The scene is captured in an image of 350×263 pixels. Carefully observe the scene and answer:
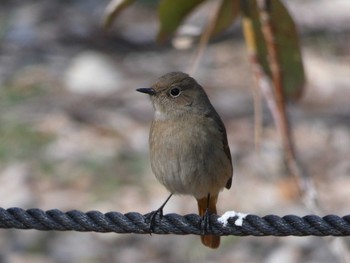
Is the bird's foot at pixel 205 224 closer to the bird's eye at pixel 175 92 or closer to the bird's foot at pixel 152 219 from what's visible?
the bird's foot at pixel 152 219

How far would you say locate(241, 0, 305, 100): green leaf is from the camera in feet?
17.5

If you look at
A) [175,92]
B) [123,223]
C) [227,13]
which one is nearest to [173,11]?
[227,13]

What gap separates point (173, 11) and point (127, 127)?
328 centimetres

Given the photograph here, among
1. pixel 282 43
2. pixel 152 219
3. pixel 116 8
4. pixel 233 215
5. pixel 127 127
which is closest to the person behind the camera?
pixel 233 215

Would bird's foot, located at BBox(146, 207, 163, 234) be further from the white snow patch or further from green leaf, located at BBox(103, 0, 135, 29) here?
green leaf, located at BBox(103, 0, 135, 29)

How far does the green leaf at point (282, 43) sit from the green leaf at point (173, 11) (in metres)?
0.26

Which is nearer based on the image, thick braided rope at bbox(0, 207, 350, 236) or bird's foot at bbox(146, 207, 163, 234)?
thick braided rope at bbox(0, 207, 350, 236)

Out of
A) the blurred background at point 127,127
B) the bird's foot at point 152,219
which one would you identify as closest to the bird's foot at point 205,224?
the bird's foot at point 152,219

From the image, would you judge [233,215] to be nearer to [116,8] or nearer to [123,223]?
[123,223]

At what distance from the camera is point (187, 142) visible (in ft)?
16.6

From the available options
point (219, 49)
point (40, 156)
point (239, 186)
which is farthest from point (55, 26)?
point (239, 186)

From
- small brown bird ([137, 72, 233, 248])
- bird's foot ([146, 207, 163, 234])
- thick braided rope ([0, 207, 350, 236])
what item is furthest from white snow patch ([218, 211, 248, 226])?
small brown bird ([137, 72, 233, 248])

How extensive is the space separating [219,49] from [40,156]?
251cm

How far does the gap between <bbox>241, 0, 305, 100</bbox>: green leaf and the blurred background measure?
4.26 feet
